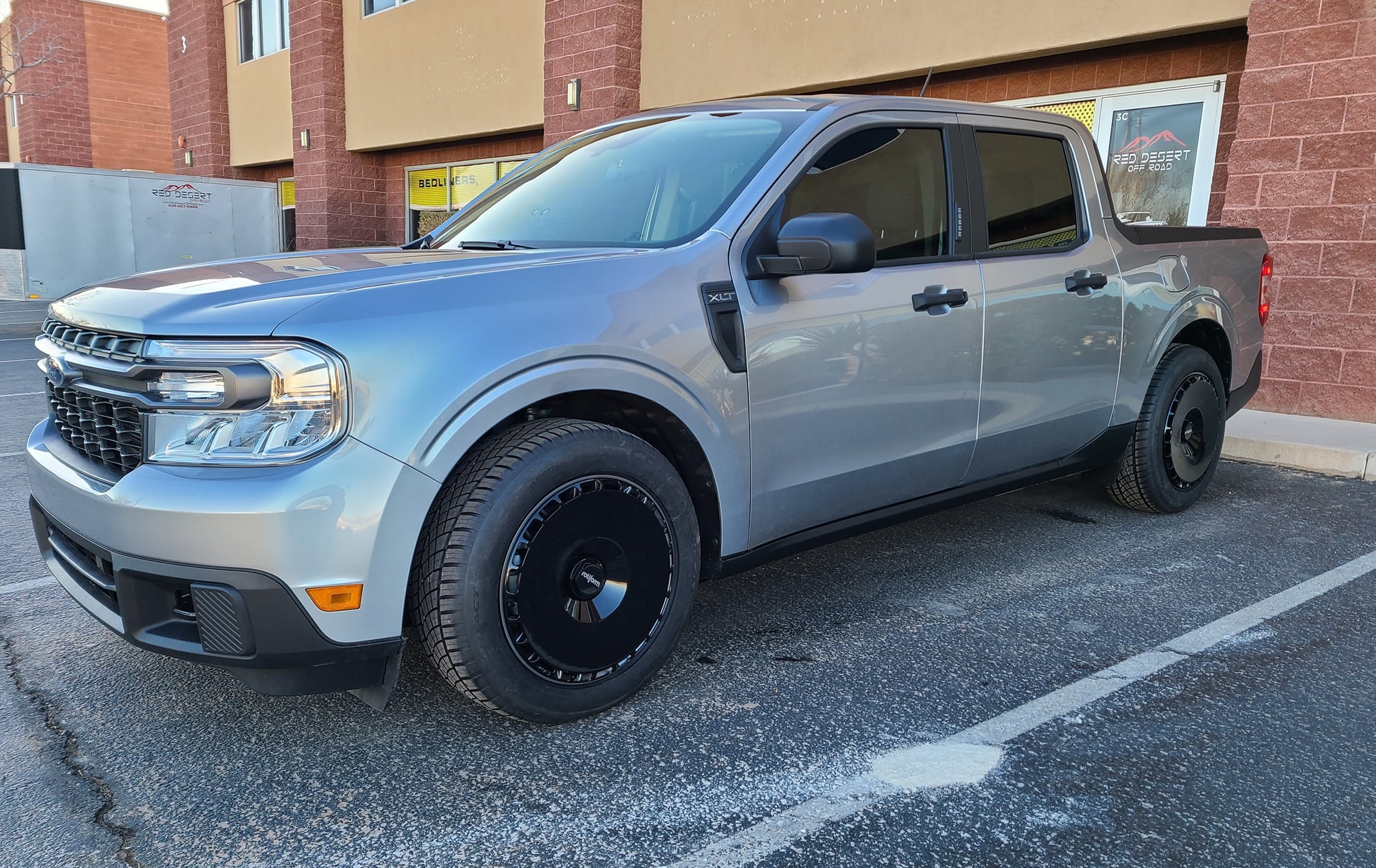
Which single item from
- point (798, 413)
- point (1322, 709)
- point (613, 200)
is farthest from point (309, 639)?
point (1322, 709)

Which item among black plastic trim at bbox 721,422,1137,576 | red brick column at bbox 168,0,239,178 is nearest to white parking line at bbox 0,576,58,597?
black plastic trim at bbox 721,422,1137,576

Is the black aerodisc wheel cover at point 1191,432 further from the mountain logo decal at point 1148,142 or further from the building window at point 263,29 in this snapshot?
the building window at point 263,29

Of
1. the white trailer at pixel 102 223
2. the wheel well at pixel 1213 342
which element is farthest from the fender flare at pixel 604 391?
the white trailer at pixel 102 223

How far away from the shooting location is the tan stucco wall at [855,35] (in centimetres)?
835

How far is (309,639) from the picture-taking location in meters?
2.31

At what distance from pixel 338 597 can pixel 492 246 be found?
1.44 meters

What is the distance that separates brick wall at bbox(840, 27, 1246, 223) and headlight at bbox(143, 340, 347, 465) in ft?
26.1

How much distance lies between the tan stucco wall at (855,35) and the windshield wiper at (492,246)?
6835mm

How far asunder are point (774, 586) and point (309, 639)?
6.83 feet

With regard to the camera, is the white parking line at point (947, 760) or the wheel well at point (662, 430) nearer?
the white parking line at point (947, 760)

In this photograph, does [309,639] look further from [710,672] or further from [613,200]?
[613,200]

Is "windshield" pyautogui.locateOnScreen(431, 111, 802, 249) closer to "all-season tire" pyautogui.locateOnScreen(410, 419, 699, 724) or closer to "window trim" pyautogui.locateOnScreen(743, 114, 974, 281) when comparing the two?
"window trim" pyautogui.locateOnScreen(743, 114, 974, 281)

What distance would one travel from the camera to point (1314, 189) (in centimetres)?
741

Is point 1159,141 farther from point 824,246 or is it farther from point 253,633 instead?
point 253,633
